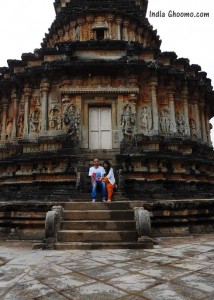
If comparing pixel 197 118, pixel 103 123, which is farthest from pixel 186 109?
pixel 103 123

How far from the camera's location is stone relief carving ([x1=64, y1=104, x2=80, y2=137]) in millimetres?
11656

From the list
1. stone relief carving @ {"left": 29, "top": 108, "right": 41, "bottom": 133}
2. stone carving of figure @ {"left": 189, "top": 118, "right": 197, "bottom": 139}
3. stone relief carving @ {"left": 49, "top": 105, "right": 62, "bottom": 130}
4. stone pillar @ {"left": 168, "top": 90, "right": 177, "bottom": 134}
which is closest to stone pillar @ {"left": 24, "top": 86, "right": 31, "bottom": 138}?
stone relief carving @ {"left": 29, "top": 108, "right": 41, "bottom": 133}

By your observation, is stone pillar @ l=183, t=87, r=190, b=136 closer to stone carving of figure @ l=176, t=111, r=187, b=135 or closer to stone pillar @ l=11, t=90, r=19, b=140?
stone carving of figure @ l=176, t=111, r=187, b=135

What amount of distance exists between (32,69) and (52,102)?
5.59ft

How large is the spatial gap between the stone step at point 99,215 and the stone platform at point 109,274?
132cm

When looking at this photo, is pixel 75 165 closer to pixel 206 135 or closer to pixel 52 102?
pixel 52 102

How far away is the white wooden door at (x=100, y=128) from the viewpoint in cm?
1223

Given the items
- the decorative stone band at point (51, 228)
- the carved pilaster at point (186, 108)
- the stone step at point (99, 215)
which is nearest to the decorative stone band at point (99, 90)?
the carved pilaster at point (186, 108)

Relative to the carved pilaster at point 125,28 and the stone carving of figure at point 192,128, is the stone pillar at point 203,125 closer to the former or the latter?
the stone carving of figure at point 192,128

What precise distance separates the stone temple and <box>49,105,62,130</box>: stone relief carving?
46 mm

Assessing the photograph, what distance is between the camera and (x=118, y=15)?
1720 cm

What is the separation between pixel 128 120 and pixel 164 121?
194cm

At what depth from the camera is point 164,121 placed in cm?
1274

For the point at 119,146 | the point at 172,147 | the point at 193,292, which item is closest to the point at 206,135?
the point at 172,147
